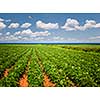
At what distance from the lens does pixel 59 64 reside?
420 cm

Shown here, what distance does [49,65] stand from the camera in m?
4.19

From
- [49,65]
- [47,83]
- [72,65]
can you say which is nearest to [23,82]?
[47,83]

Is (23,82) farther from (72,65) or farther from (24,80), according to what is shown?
(72,65)

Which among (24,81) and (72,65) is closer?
(24,81)

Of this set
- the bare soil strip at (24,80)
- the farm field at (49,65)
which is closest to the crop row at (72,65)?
the farm field at (49,65)

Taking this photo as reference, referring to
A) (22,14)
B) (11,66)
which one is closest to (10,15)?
(22,14)

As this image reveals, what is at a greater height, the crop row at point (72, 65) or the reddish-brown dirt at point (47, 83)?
the crop row at point (72, 65)

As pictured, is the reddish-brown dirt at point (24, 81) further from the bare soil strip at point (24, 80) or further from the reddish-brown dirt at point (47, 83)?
the reddish-brown dirt at point (47, 83)

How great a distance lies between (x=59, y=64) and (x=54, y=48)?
241 mm

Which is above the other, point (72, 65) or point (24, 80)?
point (72, 65)

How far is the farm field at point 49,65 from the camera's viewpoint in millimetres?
4066

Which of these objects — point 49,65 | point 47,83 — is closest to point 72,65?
point 49,65

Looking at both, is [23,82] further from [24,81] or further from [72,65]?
[72,65]
